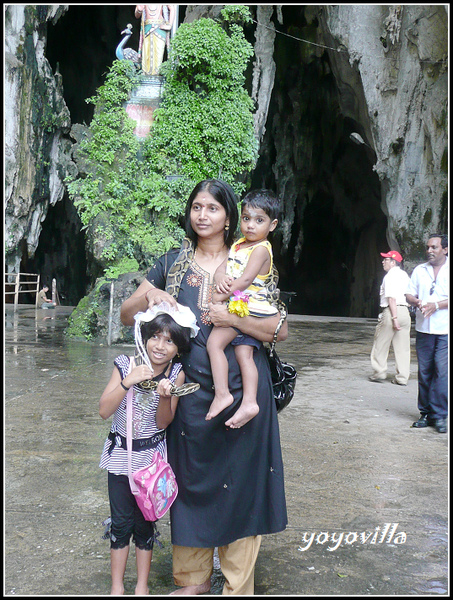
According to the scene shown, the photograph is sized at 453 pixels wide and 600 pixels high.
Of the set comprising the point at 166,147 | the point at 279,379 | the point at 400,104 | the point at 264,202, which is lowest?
the point at 279,379

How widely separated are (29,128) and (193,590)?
17420mm

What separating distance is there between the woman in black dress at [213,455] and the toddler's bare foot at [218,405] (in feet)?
0.19

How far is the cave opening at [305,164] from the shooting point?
2020 cm

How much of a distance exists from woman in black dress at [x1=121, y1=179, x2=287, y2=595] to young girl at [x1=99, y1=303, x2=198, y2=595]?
0.08 meters

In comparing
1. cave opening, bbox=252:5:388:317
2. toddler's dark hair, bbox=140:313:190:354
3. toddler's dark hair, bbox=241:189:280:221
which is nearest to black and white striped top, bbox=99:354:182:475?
toddler's dark hair, bbox=140:313:190:354

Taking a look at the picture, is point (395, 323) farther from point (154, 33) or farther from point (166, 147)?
point (154, 33)

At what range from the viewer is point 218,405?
2184 mm

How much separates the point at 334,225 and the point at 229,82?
1354 centimetres

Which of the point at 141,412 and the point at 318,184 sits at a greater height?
the point at 318,184

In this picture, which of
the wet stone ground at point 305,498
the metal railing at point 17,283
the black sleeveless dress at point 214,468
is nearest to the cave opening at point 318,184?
the metal railing at point 17,283

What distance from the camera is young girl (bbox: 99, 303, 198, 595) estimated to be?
2.14m

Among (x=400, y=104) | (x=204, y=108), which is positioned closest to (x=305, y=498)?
(x=204, y=108)

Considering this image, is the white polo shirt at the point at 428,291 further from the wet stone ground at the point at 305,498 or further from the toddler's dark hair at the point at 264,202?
the toddler's dark hair at the point at 264,202

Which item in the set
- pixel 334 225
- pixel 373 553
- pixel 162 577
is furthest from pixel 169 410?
pixel 334 225
